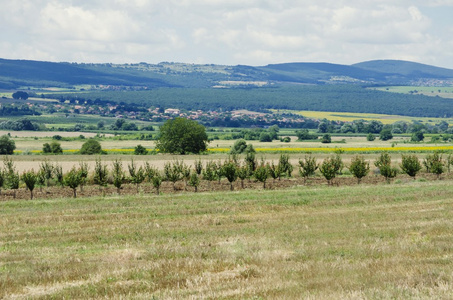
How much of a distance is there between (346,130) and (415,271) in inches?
6420

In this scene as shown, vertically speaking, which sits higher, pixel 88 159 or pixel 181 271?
pixel 181 271

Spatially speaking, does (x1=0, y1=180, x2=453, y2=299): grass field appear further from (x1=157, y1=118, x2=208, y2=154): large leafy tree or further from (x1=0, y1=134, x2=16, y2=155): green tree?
(x1=0, y1=134, x2=16, y2=155): green tree

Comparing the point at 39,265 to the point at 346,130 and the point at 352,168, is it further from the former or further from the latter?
the point at 346,130

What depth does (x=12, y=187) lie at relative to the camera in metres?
36.1

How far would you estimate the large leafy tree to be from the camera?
82438mm

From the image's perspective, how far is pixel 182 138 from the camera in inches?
3241

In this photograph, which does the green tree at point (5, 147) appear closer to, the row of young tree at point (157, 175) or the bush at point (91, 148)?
the bush at point (91, 148)

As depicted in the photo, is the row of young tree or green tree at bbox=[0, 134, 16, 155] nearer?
the row of young tree

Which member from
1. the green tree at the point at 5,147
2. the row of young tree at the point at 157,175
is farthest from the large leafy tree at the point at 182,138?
the row of young tree at the point at 157,175

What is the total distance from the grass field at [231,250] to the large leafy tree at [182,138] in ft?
180

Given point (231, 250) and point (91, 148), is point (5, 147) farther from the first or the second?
point (231, 250)

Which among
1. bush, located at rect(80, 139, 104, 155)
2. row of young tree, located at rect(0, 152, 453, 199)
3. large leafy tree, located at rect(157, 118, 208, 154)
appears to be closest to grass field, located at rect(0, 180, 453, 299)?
row of young tree, located at rect(0, 152, 453, 199)

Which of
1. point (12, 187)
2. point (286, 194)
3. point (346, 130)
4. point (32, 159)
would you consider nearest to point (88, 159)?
point (32, 159)

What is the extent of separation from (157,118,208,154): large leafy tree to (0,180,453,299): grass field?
180 feet
